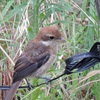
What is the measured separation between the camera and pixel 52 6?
3582 mm

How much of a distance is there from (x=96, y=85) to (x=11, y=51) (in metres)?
1.12

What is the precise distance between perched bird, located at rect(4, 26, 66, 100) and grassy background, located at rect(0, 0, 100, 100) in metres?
0.08

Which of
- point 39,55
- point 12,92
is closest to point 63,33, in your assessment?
point 39,55

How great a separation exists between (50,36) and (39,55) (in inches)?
7.6

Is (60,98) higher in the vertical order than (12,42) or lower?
lower

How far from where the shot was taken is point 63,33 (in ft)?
12.8

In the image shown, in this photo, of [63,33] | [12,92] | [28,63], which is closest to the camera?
[12,92]

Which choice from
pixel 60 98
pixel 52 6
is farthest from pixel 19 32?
pixel 60 98

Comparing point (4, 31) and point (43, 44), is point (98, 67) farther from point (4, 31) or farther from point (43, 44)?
point (4, 31)

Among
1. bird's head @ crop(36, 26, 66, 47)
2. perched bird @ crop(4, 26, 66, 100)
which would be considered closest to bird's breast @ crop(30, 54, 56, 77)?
perched bird @ crop(4, 26, 66, 100)

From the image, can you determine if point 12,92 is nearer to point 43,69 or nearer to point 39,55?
point 43,69

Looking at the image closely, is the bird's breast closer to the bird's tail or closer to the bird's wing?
the bird's wing

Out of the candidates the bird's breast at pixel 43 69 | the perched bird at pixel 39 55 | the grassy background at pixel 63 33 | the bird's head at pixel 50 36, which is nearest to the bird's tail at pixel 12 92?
the perched bird at pixel 39 55

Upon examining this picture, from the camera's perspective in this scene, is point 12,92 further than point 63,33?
No
